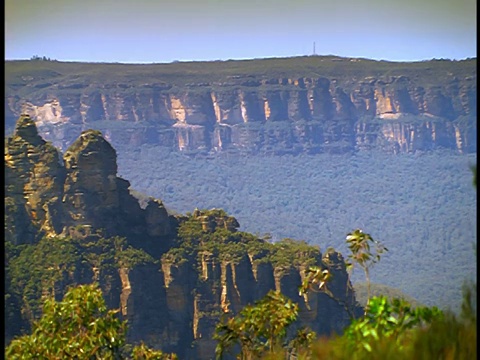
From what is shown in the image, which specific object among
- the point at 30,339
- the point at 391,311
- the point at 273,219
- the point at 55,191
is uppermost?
the point at 391,311

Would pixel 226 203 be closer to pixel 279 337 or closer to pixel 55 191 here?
pixel 55 191

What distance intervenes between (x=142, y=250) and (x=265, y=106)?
25.3 meters

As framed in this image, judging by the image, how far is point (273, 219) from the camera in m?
67.0

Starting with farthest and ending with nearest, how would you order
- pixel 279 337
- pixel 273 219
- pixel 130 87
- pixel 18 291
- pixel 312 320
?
pixel 130 87 < pixel 273 219 < pixel 312 320 < pixel 18 291 < pixel 279 337

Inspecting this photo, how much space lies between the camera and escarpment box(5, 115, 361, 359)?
159ft

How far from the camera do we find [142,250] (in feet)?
169

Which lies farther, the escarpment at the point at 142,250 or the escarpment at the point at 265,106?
the escarpment at the point at 265,106

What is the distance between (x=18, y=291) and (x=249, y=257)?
39.3 feet

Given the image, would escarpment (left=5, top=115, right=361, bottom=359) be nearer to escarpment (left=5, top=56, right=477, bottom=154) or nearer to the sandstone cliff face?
the sandstone cliff face

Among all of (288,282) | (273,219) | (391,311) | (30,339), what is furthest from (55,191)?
(391,311)

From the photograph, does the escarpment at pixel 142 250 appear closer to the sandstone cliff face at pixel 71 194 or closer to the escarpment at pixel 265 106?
the sandstone cliff face at pixel 71 194

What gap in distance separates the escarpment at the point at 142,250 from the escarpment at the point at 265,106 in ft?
64.9

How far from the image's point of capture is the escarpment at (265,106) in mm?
71125

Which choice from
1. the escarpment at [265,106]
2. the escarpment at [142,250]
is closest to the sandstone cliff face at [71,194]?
the escarpment at [142,250]
